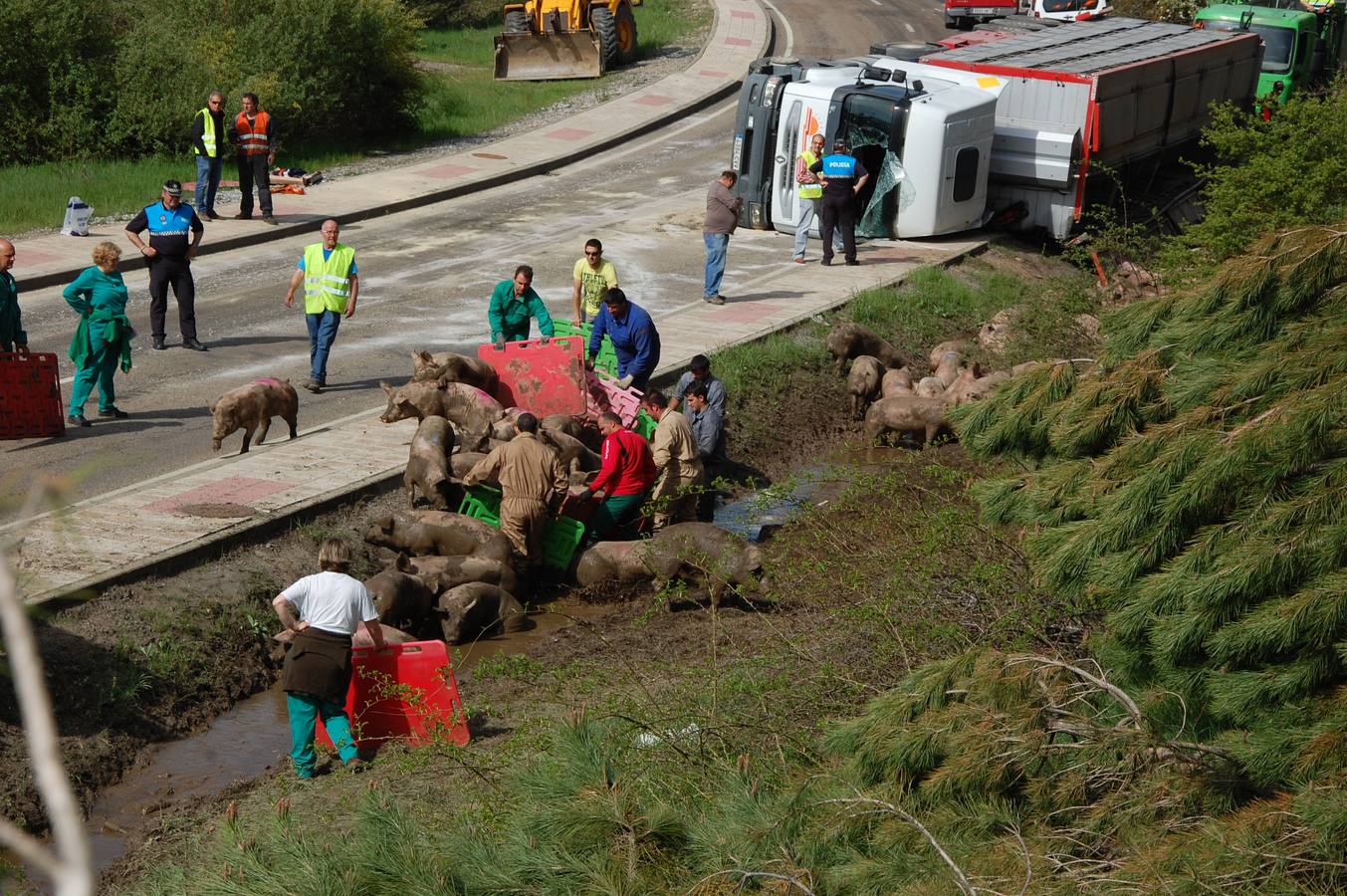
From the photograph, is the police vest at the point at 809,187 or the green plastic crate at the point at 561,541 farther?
the police vest at the point at 809,187

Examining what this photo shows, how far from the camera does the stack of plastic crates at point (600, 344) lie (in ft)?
50.5

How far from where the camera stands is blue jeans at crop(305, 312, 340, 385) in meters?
15.3

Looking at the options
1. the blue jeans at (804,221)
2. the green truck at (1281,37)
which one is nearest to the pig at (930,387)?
the blue jeans at (804,221)

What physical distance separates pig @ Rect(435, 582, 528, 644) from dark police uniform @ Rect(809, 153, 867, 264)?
37.3 feet

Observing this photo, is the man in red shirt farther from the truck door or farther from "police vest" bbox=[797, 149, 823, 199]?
the truck door

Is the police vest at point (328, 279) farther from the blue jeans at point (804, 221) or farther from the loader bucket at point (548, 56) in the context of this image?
the loader bucket at point (548, 56)

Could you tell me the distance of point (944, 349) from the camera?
61.8ft

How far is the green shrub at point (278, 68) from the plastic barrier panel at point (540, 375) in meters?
14.8

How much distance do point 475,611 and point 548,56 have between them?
26409 mm

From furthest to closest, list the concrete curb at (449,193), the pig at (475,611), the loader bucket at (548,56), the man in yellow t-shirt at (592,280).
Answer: the loader bucket at (548,56) < the concrete curb at (449,193) < the man in yellow t-shirt at (592,280) < the pig at (475,611)

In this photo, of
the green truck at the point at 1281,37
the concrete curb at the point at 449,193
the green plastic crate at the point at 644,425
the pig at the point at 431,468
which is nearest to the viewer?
the pig at the point at 431,468

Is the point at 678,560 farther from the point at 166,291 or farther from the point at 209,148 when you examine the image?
the point at 209,148

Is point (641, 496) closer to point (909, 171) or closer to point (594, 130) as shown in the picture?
point (909, 171)

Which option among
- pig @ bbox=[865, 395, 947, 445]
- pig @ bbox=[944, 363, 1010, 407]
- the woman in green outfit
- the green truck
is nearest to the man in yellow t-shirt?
pig @ bbox=[865, 395, 947, 445]
